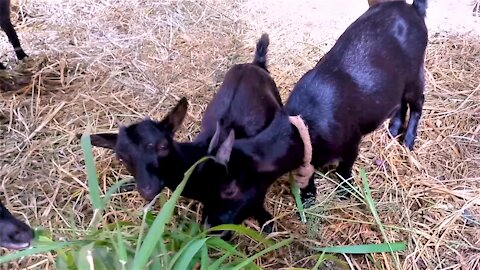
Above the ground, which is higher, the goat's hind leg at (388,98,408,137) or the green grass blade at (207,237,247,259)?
the green grass blade at (207,237,247,259)

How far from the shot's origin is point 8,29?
12.5 ft

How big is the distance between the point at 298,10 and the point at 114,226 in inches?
110

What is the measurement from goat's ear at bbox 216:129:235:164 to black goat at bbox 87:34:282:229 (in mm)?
57

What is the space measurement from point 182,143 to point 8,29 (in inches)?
73.3

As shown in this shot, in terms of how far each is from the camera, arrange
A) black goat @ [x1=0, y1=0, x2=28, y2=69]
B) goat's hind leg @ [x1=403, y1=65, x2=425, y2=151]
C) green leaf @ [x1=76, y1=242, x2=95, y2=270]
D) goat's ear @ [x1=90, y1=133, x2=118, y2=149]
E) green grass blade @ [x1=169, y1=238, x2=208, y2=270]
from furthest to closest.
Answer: black goat @ [x1=0, y1=0, x2=28, y2=69] < goat's hind leg @ [x1=403, y1=65, x2=425, y2=151] < goat's ear @ [x1=90, y1=133, x2=118, y2=149] < green grass blade @ [x1=169, y1=238, x2=208, y2=270] < green leaf @ [x1=76, y1=242, x2=95, y2=270]

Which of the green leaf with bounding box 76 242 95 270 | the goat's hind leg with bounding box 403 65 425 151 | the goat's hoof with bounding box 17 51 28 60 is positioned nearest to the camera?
the green leaf with bounding box 76 242 95 270

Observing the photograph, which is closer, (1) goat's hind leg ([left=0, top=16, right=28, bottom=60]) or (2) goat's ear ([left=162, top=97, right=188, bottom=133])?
(2) goat's ear ([left=162, top=97, right=188, bottom=133])

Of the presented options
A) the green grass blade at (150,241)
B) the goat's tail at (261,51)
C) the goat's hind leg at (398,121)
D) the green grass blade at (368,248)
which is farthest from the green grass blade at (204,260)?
the goat's hind leg at (398,121)

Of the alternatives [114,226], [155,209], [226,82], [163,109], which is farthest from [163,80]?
[114,226]

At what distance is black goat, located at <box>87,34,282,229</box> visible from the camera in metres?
2.32

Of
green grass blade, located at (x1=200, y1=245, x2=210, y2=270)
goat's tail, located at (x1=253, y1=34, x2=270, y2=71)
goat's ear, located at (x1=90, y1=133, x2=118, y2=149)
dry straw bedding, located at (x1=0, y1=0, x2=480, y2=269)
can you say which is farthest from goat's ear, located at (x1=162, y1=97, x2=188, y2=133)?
goat's tail, located at (x1=253, y1=34, x2=270, y2=71)

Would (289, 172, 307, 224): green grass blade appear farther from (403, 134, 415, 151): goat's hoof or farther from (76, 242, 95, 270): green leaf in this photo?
(76, 242, 95, 270): green leaf

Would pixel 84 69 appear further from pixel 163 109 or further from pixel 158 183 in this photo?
pixel 158 183

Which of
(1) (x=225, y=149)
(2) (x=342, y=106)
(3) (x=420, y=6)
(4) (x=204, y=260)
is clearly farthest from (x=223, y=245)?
(3) (x=420, y=6)
